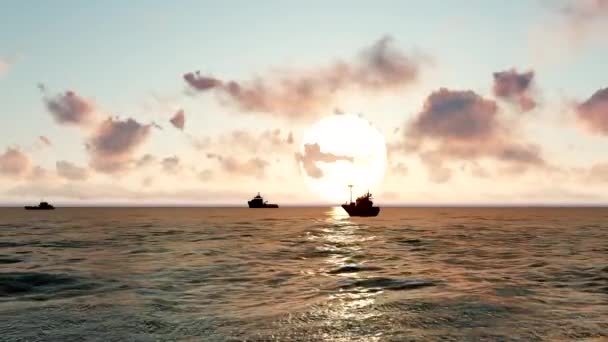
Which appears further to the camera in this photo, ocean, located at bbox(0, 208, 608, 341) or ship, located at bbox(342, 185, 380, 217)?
ship, located at bbox(342, 185, 380, 217)

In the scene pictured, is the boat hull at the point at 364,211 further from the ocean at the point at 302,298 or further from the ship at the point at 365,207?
the ocean at the point at 302,298

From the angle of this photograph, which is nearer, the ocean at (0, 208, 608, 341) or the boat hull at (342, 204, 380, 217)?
the ocean at (0, 208, 608, 341)

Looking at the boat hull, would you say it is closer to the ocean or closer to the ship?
the ship

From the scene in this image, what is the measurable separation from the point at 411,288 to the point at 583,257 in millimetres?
22398

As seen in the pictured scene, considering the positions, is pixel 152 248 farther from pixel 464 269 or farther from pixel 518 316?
pixel 518 316

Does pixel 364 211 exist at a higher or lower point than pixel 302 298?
higher

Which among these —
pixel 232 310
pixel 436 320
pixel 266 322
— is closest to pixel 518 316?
pixel 436 320

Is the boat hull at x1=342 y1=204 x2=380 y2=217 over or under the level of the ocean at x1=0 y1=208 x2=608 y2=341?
over

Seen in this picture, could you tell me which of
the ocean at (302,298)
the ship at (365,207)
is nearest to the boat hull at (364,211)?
the ship at (365,207)

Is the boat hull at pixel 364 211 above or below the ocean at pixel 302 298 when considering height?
above

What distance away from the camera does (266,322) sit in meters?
16.8

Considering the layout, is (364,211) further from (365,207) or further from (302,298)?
(302,298)

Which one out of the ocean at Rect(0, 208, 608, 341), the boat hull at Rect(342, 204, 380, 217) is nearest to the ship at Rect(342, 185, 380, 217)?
the boat hull at Rect(342, 204, 380, 217)

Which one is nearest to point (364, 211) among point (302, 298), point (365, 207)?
Answer: point (365, 207)
